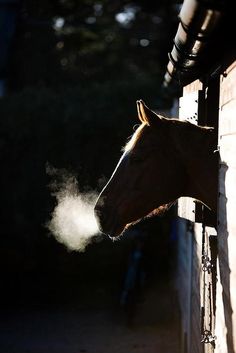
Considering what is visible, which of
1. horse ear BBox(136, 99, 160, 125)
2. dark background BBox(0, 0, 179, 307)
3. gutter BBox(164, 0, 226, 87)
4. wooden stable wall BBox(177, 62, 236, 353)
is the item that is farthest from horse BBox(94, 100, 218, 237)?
dark background BBox(0, 0, 179, 307)

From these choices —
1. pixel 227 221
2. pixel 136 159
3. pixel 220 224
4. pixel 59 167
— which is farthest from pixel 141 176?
pixel 59 167

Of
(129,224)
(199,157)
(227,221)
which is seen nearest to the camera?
(227,221)

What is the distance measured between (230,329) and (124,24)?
107 feet

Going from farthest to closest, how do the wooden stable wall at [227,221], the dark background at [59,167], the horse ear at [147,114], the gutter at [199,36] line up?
the dark background at [59,167] < the horse ear at [147,114] < the wooden stable wall at [227,221] < the gutter at [199,36]

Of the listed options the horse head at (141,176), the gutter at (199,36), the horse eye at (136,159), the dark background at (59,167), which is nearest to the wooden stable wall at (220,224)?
the gutter at (199,36)

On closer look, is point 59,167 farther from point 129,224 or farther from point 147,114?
point 147,114

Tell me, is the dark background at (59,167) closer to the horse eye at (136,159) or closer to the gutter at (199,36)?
the gutter at (199,36)

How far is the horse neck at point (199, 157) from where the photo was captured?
4.56m

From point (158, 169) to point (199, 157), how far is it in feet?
0.88

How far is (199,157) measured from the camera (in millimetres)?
4559

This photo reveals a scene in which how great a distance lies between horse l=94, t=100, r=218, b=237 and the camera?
457cm

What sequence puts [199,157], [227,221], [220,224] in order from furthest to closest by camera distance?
[199,157] < [220,224] < [227,221]

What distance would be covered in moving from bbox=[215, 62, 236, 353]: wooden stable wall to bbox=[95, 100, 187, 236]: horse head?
458 mm

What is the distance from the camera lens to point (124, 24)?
35.2 m
